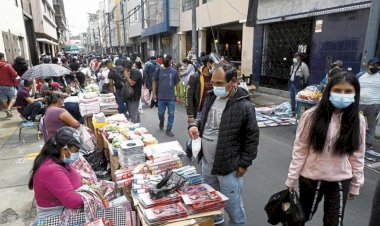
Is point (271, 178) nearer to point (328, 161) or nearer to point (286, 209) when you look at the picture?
point (286, 209)

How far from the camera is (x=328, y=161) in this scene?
2238 mm

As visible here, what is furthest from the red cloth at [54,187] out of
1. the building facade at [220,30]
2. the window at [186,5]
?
the window at [186,5]

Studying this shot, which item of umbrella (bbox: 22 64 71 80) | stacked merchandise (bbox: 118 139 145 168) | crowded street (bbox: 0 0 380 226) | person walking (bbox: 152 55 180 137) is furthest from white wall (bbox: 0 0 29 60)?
stacked merchandise (bbox: 118 139 145 168)

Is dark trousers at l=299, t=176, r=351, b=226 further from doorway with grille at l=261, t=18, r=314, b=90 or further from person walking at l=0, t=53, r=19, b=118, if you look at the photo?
person walking at l=0, t=53, r=19, b=118

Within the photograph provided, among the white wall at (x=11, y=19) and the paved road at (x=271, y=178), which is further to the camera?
the white wall at (x=11, y=19)

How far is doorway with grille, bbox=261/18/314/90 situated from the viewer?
10.2 m

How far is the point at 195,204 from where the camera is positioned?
8.16ft

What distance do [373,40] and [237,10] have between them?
814 centimetres

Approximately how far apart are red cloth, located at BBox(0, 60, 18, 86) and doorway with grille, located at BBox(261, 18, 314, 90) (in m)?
10.3

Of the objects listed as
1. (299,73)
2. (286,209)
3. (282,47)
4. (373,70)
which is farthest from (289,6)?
(286,209)

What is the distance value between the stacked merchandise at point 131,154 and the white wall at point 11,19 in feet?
30.8

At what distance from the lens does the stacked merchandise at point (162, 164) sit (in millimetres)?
3279

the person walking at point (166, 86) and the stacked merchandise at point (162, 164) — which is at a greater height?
the person walking at point (166, 86)

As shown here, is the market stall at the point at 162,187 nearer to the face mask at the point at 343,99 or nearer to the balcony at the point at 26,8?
the face mask at the point at 343,99
